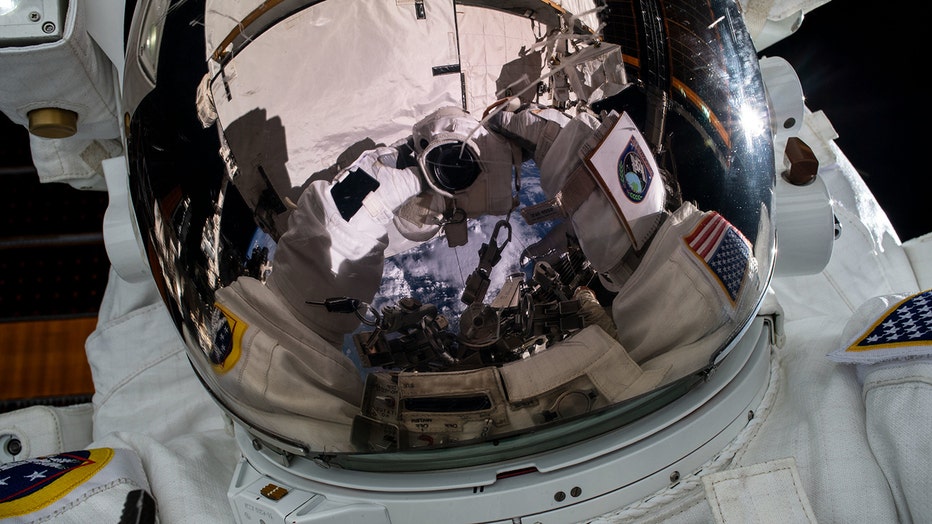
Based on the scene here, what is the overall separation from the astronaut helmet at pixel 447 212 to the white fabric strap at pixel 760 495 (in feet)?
0.38

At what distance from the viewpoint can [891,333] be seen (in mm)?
765

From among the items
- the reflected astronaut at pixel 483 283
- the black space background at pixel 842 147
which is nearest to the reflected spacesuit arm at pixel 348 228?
the reflected astronaut at pixel 483 283

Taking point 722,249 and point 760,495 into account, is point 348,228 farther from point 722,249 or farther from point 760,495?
point 760,495

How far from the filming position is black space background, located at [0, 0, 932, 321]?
5.50 feet

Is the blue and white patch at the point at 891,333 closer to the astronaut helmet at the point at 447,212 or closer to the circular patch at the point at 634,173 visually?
the astronaut helmet at the point at 447,212

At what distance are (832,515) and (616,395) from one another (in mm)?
257

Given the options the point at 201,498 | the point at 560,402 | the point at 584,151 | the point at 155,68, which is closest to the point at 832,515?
the point at 560,402

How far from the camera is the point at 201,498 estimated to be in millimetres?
890

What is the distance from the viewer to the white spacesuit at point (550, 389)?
1.98 ft

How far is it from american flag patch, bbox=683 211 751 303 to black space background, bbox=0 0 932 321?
3.97ft

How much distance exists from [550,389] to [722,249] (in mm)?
201

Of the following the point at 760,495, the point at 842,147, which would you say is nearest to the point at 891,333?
the point at 760,495

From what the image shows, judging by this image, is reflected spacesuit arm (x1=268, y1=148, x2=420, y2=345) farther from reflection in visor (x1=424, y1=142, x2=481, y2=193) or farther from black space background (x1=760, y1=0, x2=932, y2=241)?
black space background (x1=760, y1=0, x2=932, y2=241)

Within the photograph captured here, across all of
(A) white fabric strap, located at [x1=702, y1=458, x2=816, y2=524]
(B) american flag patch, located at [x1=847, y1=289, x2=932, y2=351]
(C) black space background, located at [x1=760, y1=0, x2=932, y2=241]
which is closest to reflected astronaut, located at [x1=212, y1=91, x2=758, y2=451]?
(A) white fabric strap, located at [x1=702, y1=458, x2=816, y2=524]
